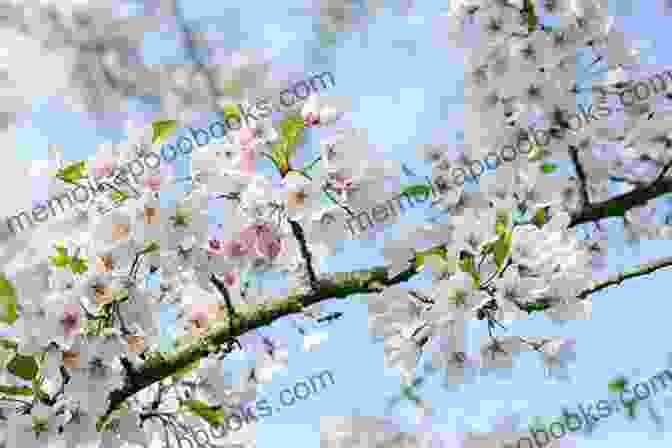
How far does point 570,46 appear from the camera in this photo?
9.20 ft

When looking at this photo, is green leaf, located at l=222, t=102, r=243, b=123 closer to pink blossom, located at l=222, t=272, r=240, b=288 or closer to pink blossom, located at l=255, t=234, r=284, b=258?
pink blossom, located at l=255, t=234, r=284, b=258

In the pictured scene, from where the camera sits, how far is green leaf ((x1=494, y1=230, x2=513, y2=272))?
5.76ft

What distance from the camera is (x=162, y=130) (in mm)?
2000

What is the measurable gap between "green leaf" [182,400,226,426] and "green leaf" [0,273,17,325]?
0.53m

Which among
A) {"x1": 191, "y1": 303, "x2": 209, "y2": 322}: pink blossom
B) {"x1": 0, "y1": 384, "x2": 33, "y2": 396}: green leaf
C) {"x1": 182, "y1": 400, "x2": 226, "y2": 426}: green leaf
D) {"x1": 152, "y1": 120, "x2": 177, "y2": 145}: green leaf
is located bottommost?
{"x1": 182, "y1": 400, "x2": 226, "y2": 426}: green leaf

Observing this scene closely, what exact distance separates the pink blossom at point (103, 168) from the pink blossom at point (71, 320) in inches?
12.8

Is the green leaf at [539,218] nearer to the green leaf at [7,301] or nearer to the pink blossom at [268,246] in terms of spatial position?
the pink blossom at [268,246]

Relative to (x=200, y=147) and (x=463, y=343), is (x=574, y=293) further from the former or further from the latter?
(x=200, y=147)

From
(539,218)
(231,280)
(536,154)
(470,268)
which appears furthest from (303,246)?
(536,154)

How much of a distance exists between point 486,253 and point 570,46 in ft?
4.27

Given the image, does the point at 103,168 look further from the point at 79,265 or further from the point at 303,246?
the point at 303,246

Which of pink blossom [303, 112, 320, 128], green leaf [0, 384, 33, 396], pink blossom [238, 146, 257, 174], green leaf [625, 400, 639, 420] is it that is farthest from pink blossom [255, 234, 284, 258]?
green leaf [625, 400, 639, 420]

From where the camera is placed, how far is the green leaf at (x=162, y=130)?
6.52 ft

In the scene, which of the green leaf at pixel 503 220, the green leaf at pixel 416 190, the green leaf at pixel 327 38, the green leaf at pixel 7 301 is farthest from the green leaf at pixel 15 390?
the green leaf at pixel 327 38
